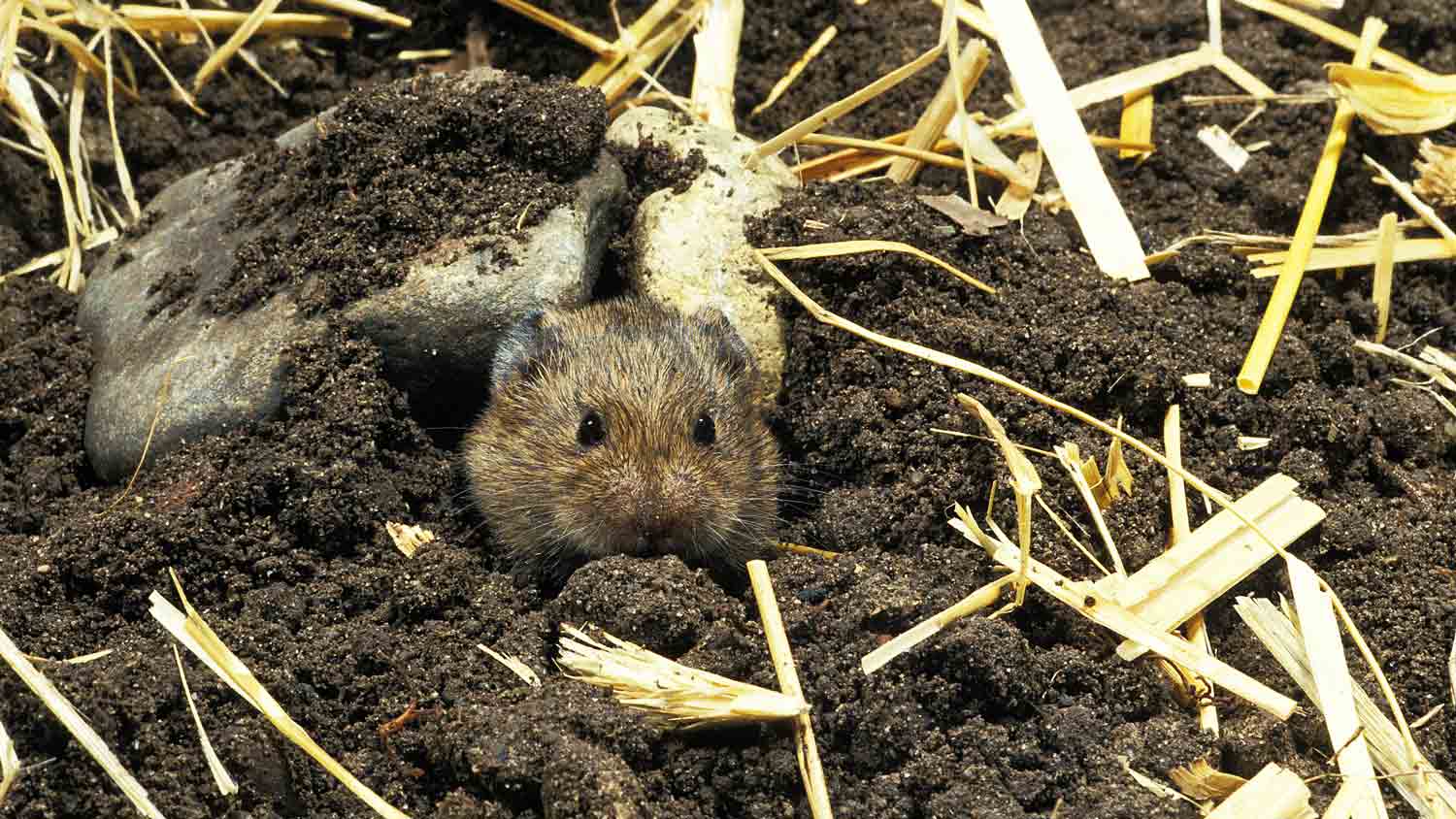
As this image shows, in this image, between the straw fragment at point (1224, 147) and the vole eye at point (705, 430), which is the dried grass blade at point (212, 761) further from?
the straw fragment at point (1224, 147)

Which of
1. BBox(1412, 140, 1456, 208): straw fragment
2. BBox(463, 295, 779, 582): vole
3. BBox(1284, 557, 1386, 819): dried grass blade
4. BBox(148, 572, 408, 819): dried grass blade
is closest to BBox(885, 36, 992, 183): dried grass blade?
BBox(463, 295, 779, 582): vole

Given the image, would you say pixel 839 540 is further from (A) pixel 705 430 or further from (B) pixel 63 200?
(B) pixel 63 200

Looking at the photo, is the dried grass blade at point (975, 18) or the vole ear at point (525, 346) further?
the dried grass blade at point (975, 18)

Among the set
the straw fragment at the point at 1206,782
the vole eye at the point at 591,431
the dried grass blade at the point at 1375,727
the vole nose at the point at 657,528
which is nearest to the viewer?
the straw fragment at the point at 1206,782

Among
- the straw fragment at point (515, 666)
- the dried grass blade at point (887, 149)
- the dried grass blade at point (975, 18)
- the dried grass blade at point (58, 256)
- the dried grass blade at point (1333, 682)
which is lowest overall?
the straw fragment at point (515, 666)

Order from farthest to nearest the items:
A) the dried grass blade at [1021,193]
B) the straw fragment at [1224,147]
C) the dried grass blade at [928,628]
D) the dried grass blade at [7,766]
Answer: the straw fragment at [1224,147], the dried grass blade at [1021,193], the dried grass blade at [928,628], the dried grass blade at [7,766]

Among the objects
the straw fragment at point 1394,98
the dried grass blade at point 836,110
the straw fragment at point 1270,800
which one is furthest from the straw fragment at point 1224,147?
the straw fragment at point 1270,800

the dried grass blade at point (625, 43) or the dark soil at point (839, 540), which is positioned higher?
the dried grass blade at point (625, 43)
